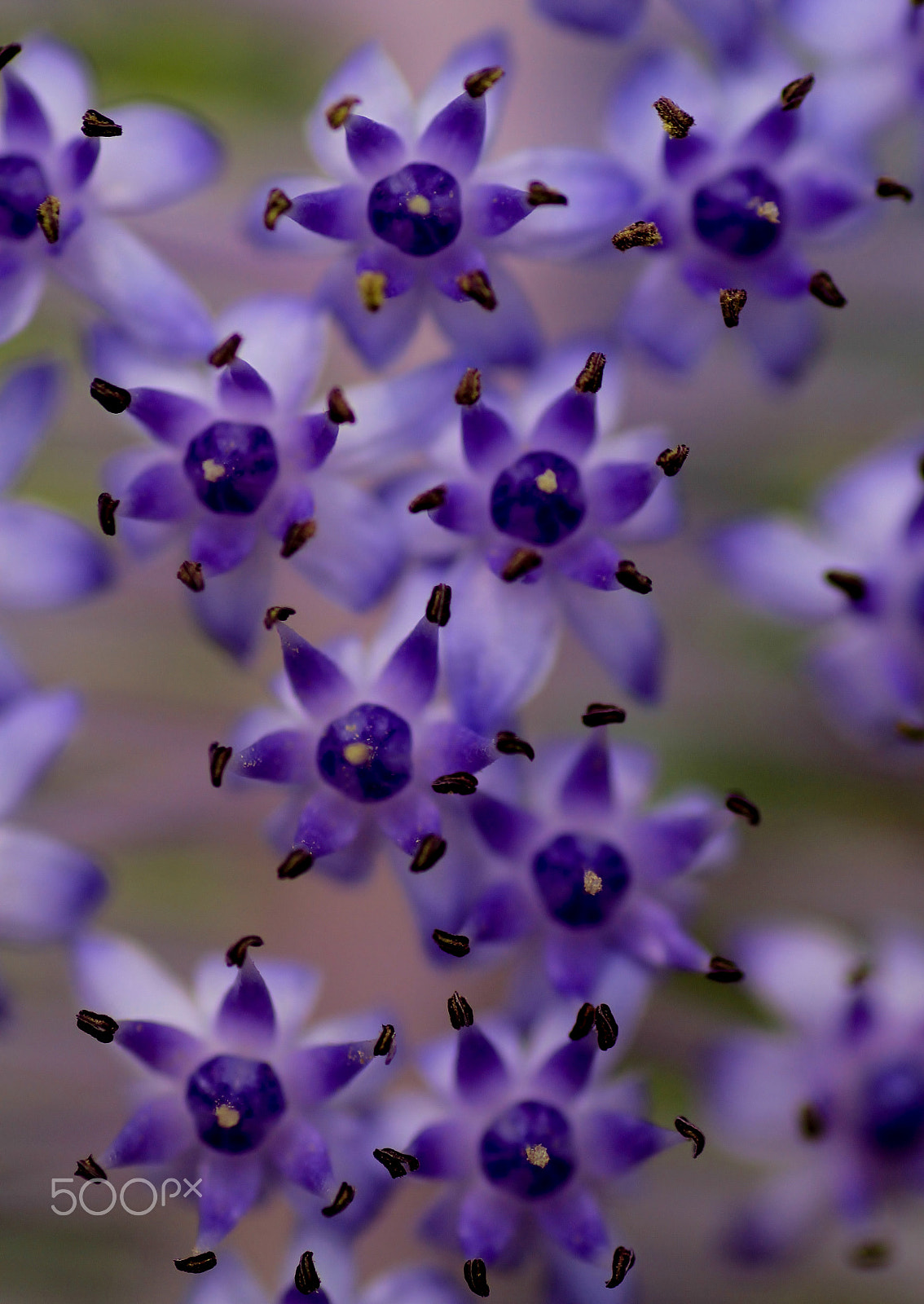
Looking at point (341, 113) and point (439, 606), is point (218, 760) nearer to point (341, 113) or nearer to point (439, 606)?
point (439, 606)

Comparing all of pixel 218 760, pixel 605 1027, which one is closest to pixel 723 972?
pixel 605 1027

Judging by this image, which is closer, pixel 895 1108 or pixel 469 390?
pixel 469 390

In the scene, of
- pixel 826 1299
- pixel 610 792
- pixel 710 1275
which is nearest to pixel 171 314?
pixel 610 792

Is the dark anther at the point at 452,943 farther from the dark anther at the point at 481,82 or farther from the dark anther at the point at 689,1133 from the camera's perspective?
the dark anther at the point at 481,82

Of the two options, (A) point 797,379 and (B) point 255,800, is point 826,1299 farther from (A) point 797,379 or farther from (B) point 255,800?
(A) point 797,379

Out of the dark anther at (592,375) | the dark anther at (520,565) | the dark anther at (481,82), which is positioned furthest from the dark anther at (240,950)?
the dark anther at (481,82)

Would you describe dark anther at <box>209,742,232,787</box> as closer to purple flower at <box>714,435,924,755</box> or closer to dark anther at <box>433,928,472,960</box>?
dark anther at <box>433,928,472,960</box>

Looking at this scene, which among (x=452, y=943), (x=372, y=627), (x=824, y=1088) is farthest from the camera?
(x=372, y=627)
